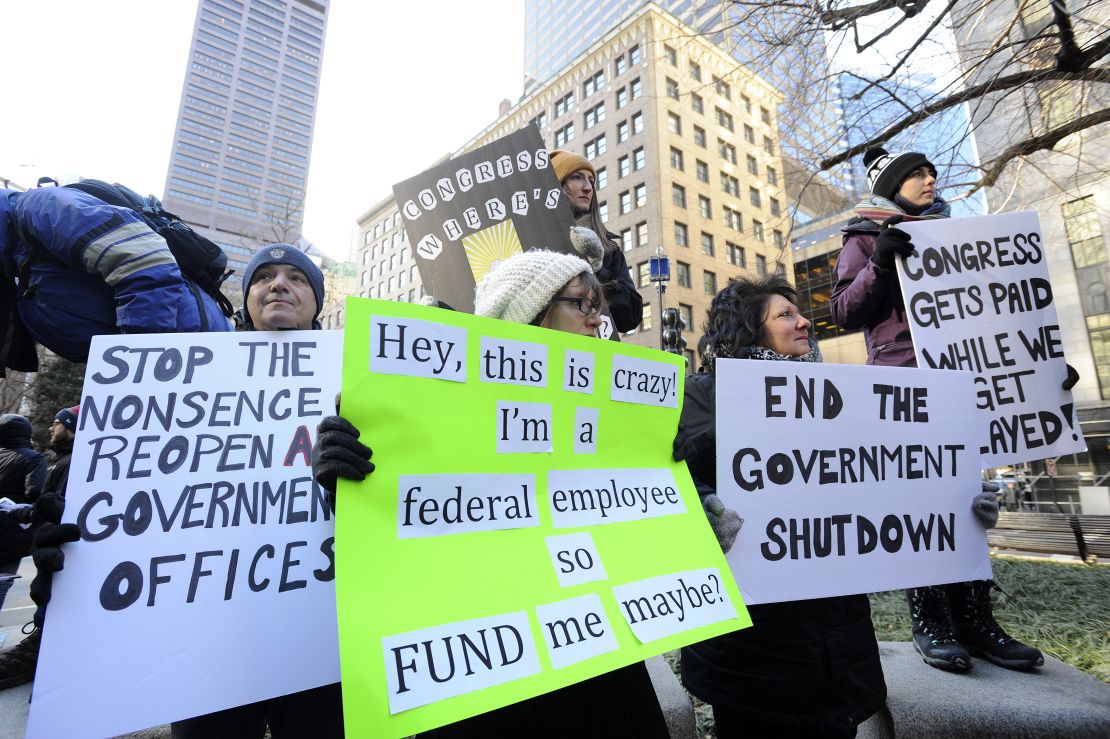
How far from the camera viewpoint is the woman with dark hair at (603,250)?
3.00 metres

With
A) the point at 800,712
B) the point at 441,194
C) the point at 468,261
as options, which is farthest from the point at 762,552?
the point at 441,194

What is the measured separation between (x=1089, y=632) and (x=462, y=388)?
160 inches

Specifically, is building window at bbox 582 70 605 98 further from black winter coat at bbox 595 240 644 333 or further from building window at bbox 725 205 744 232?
black winter coat at bbox 595 240 644 333

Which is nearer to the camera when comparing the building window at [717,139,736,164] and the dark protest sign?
the dark protest sign

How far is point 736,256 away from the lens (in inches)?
1385

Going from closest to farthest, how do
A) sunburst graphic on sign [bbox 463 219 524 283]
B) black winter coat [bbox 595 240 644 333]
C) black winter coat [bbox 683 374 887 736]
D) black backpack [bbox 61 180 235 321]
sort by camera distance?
black winter coat [bbox 683 374 887 736] → black backpack [bbox 61 180 235 321] → black winter coat [bbox 595 240 644 333] → sunburst graphic on sign [bbox 463 219 524 283]

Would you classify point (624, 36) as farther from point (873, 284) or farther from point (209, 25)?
point (209, 25)

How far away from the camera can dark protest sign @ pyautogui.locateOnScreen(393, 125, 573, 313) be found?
313 cm

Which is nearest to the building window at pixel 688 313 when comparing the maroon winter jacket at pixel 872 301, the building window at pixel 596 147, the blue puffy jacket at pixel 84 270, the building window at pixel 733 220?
the building window at pixel 733 220

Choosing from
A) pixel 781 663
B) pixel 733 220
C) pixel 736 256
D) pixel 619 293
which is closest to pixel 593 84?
pixel 733 220

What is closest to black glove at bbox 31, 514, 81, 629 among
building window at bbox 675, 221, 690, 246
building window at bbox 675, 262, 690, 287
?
building window at bbox 675, 262, 690, 287

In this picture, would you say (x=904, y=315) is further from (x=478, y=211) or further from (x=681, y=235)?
(x=681, y=235)

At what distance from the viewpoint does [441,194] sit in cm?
328

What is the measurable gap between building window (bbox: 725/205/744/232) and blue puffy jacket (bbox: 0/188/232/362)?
37.4 metres
